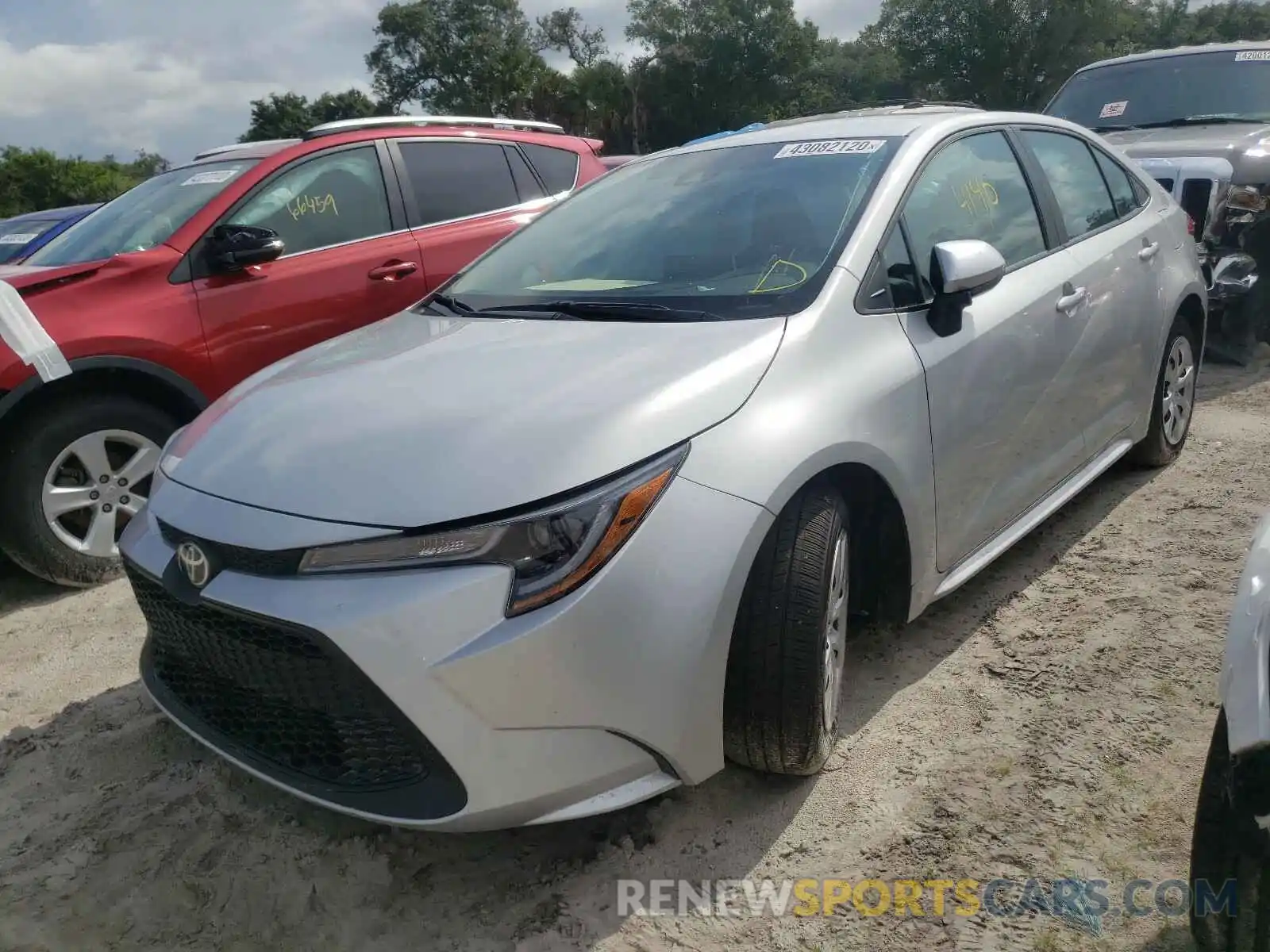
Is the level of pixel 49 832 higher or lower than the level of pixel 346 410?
lower

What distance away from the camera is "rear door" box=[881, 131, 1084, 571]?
2.68 meters

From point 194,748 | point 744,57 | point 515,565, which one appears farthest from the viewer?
point 744,57

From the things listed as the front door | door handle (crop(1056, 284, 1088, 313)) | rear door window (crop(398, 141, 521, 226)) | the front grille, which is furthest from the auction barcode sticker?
rear door window (crop(398, 141, 521, 226))

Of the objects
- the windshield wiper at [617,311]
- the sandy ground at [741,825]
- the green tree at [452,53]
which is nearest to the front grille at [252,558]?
the sandy ground at [741,825]

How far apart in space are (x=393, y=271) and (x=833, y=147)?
240cm

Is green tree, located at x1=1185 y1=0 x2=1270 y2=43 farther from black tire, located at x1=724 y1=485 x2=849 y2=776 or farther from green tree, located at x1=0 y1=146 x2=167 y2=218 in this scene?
black tire, located at x1=724 y1=485 x2=849 y2=776

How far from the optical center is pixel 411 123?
5102mm

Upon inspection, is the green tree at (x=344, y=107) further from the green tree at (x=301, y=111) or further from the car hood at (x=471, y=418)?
the car hood at (x=471, y=418)


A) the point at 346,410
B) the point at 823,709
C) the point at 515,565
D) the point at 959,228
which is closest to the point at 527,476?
the point at 515,565

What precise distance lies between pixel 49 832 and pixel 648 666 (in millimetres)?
1673

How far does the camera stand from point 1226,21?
48.4 meters

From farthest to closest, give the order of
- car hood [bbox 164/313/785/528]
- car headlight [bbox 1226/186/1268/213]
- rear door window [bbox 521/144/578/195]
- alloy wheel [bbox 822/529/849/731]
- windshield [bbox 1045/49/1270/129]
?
windshield [bbox 1045/49/1270/129] → car headlight [bbox 1226/186/1268/213] → rear door window [bbox 521/144/578/195] → alloy wheel [bbox 822/529/849/731] → car hood [bbox 164/313/785/528]

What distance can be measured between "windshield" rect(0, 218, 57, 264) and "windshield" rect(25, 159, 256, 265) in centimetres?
370

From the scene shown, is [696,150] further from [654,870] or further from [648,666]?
[654,870]
